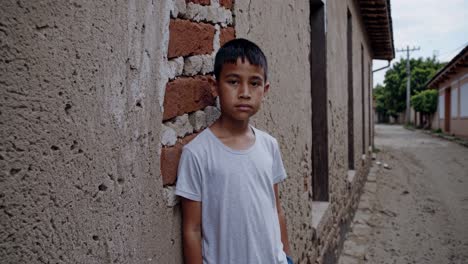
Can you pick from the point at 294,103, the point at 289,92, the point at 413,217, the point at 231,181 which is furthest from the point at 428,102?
the point at 231,181

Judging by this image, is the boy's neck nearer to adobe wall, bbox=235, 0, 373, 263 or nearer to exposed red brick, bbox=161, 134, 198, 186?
exposed red brick, bbox=161, 134, 198, 186

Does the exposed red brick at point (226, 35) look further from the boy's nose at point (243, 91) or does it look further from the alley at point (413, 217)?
the alley at point (413, 217)

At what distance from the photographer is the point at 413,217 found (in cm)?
649

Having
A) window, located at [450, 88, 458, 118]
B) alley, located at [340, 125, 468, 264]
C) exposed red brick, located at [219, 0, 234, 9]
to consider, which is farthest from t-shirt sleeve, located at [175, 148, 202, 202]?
window, located at [450, 88, 458, 118]

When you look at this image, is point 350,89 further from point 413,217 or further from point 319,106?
point 319,106

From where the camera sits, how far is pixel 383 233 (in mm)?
5770

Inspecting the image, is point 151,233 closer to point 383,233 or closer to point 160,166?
point 160,166

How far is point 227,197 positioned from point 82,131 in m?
0.62

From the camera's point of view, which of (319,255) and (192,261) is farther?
(319,255)

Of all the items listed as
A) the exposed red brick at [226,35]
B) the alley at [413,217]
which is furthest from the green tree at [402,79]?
the exposed red brick at [226,35]

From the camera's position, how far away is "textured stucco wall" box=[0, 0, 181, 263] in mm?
810

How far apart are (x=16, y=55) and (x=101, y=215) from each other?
42 centimetres

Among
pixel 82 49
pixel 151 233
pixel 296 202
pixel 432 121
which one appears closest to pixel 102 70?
pixel 82 49

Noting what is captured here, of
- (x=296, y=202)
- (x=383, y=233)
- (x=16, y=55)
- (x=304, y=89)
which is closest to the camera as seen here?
(x=16, y=55)
